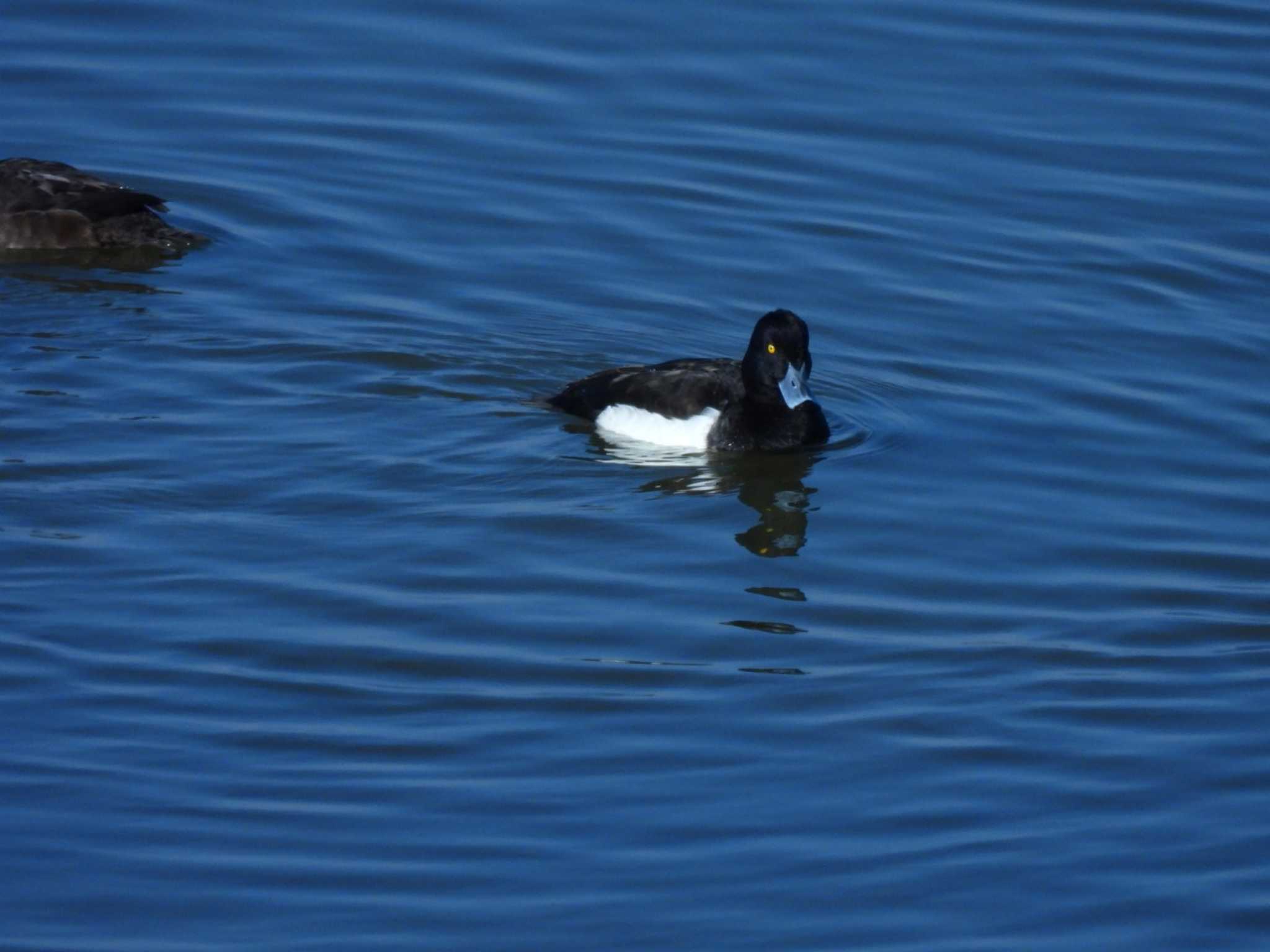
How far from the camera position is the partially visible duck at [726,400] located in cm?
1109

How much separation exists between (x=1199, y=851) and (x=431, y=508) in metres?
4.57

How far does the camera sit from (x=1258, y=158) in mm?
15055

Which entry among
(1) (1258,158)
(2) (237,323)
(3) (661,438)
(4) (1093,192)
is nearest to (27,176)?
(2) (237,323)

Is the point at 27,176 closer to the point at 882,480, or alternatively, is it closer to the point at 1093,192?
the point at 882,480

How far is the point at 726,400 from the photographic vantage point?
11.3 metres

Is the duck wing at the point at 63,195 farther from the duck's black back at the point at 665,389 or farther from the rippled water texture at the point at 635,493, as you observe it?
the duck's black back at the point at 665,389

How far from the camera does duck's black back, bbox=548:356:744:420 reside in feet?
36.4

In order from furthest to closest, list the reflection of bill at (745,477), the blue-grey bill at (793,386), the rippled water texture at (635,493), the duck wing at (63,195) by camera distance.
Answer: the duck wing at (63,195) → the blue-grey bill at (793,386) → the reflection of bill at (745,477) → the rippled water texture at (635,493)

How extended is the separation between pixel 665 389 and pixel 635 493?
882 mm

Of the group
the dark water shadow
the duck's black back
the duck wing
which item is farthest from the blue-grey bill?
the duck wing

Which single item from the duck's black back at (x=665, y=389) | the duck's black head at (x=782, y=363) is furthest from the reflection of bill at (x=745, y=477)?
the duck's black head at (x=782, y=363)

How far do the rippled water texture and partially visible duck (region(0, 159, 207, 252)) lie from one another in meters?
0.24

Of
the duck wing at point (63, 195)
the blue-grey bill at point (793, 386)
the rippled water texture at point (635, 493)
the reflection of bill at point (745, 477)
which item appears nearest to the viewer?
the rippled water texture at point (635, 493)

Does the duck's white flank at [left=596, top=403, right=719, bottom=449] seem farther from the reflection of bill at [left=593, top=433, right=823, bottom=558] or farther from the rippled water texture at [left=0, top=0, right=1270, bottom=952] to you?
the rippled water texture at [left=0, top=0, right=1270, bottom=952]
